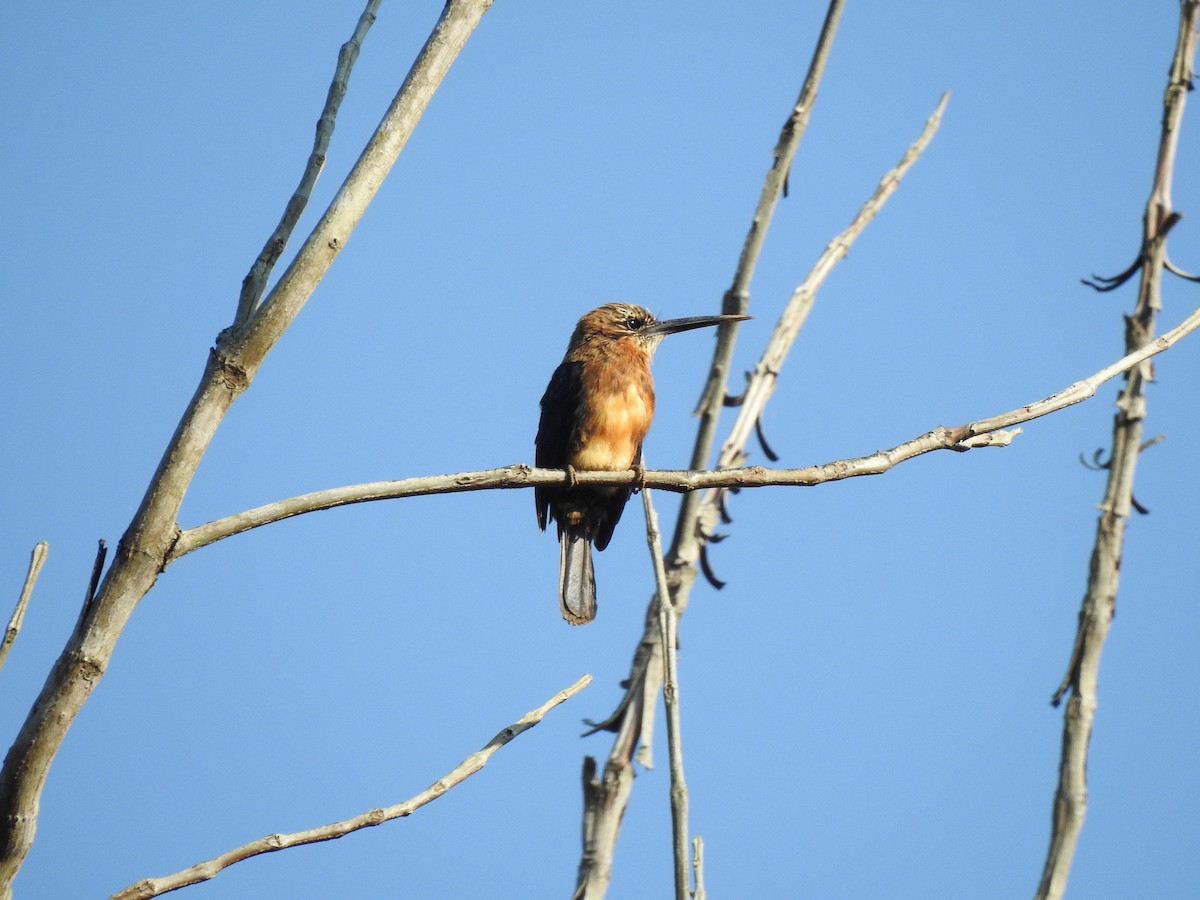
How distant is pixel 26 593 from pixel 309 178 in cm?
96

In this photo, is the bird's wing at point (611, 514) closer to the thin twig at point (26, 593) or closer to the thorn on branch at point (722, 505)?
the thorn on branch at point (722, 505)

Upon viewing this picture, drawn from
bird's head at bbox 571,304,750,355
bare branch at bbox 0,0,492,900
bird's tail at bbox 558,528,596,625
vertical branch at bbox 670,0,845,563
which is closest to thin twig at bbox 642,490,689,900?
bare branch at bbox 0,0,492,900

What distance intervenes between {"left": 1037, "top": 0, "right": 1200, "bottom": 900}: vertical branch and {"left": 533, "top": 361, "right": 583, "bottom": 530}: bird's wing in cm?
242

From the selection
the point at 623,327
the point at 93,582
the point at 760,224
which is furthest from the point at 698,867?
the point at 623,327

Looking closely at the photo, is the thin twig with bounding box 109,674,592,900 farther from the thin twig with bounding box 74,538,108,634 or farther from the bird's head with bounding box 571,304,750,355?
the bird's head with bounding box 571,304,750,355

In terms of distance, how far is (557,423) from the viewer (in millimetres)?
5676

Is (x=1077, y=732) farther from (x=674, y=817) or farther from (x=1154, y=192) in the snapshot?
(x=1154, y=192)

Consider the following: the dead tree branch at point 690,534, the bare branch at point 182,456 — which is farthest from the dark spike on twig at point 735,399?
the bare branch at point 182,456

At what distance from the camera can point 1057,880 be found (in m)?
3.04

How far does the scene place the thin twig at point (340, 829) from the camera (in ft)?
6.56

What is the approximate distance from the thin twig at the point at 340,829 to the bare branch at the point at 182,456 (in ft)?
0.73

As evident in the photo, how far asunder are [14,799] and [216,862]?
350 millimetres

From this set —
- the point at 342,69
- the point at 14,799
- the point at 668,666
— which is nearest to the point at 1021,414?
the point at 668,666

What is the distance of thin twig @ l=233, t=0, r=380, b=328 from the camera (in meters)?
2.20
